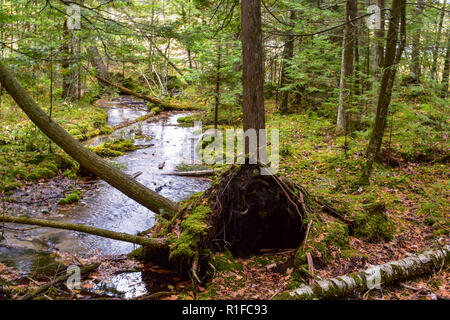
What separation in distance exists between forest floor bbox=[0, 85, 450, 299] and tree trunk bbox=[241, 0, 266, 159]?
2.15 m

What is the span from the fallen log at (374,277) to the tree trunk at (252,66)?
8.34 ft

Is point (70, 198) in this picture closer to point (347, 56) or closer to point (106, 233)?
point (106, 233)

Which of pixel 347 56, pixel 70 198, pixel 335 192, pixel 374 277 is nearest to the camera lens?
pixel 374 277

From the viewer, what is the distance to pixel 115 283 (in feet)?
15.1

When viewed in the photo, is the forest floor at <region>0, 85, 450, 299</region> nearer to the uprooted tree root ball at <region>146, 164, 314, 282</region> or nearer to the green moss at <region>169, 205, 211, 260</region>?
the uprooted tree root ball at <region>146, 164, 314, 282</region>

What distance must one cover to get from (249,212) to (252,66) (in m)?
2.70

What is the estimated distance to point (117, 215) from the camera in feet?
24.6

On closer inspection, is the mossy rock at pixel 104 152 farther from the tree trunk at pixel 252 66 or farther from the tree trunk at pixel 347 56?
the tree trunk at pixel 347 56

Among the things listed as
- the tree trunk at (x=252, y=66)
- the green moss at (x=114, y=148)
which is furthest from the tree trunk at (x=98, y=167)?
the green moss at (x=114, y=148)

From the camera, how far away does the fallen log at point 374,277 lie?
357 centimetres

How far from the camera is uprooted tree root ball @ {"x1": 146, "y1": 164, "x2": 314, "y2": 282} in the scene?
5.23m

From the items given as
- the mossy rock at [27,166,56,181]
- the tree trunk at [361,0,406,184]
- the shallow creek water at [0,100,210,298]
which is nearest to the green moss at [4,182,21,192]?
the mossy rock at [27,166,56,181]

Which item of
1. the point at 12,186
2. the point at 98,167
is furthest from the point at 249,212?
the point at 12,186

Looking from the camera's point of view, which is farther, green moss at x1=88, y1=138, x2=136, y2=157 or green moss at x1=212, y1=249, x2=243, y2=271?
green moss at x1=88, y1=138, x2=136, y2=157
